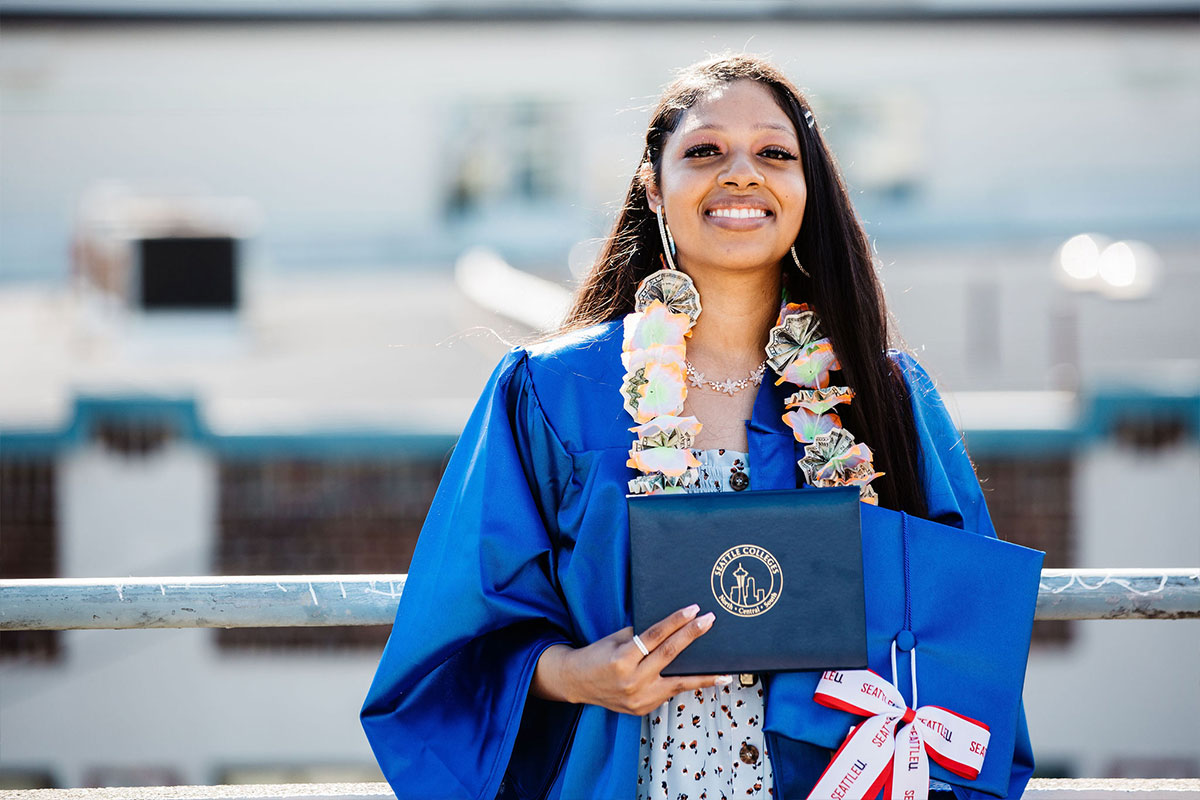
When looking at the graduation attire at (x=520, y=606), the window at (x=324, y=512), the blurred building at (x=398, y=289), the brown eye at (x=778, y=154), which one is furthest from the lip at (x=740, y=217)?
the window at (x=324, y=512)

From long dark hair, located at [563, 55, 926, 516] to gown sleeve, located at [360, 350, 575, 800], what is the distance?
38 centimetres

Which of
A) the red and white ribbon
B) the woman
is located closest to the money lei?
the woman

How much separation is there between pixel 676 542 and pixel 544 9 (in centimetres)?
2538

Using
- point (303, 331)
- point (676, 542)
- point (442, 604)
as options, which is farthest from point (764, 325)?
point (303, 331)

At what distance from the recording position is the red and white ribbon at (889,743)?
207 centimetres

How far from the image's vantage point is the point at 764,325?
8.02ft

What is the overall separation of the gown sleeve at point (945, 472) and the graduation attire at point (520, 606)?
254 mm

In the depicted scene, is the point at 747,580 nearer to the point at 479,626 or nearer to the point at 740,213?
the point at 479,626

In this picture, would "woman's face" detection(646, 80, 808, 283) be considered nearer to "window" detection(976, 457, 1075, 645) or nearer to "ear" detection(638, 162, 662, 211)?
"ear" detection(638, 162, 662, 211)

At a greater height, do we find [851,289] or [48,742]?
[851,289]

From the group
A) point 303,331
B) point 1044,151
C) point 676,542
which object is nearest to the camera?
point 676,542

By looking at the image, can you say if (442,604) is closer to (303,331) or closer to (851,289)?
(851,289)

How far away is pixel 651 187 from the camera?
2439 millimetres

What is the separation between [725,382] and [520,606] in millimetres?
586
